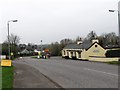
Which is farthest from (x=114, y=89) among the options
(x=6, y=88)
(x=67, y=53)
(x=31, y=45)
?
(x=31, y=45)

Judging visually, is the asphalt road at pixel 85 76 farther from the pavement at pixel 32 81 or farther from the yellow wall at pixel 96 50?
the yellow wall at pixel 96 50

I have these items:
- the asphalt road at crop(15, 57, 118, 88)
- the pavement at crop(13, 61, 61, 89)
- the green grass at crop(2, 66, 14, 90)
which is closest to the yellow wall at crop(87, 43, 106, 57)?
the asphalt road at crop(15, 57, 118, 88)

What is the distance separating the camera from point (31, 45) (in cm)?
18775

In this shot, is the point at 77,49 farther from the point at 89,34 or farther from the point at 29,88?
the point at 29,88

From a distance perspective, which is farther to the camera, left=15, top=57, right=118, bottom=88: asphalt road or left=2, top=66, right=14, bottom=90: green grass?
left=15, top=57, right=118, bottom=88: asphalt road

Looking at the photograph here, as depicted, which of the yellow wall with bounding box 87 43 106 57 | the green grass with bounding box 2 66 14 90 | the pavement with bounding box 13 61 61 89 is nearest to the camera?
the green grass with bounding box 2 66 14 90

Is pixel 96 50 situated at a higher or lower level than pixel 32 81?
higher

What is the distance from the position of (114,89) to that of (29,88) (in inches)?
159

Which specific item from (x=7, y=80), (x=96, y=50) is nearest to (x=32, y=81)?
(x=7, y=80)

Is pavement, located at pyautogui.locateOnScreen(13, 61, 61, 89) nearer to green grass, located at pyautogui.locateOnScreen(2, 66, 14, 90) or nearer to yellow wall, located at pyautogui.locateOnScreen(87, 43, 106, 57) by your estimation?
green grass, located at pyautogui.locateOnScreen(2, 66, 14, 90)

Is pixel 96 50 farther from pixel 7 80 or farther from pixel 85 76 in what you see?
pixel 7 80

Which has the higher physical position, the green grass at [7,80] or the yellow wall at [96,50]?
the yellow wall at [96,50]

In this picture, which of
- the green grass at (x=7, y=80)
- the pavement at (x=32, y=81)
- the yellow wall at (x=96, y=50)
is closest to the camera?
the green grass at (x=7, y=80)

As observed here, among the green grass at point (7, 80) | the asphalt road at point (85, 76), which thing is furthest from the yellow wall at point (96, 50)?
the green grass at point (7, 80)
